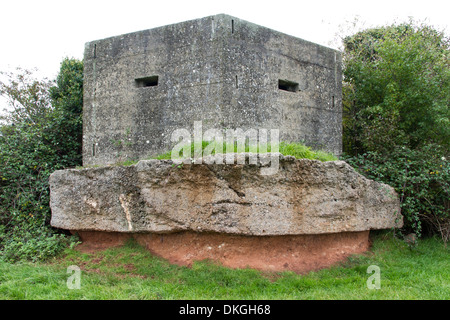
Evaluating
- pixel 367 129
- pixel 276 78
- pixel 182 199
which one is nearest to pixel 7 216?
pixel 182 199

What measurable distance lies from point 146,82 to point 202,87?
3.79ft

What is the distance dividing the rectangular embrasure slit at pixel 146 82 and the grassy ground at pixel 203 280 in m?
A: 2.53

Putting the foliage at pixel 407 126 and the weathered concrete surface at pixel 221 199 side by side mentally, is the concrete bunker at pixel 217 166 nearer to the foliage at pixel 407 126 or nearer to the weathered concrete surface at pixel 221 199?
the weathered concrete surface at pixel 221 199

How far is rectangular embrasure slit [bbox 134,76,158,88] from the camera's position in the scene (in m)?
5.66

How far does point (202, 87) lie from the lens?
5.20 meters

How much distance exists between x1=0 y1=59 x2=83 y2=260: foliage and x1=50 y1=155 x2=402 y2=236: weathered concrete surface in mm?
648

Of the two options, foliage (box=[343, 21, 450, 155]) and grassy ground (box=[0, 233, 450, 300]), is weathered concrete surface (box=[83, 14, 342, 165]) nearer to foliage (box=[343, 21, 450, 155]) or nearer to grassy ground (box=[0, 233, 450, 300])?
foliage (box=[343, 21, 450, 155])

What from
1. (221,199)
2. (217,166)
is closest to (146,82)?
(217,166)

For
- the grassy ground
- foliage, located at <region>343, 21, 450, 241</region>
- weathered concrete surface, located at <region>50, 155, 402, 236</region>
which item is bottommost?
the grassy ground

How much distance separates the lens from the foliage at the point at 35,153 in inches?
213

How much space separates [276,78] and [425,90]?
2.75 m

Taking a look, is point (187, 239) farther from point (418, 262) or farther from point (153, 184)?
point (418, 262)

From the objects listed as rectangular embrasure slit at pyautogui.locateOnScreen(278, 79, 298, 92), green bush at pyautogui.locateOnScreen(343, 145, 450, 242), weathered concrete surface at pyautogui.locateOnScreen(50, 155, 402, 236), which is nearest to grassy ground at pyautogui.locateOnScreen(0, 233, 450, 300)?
weathered concrete surface at pyautogui.locateOnScreen(50, 155, 402, 236)

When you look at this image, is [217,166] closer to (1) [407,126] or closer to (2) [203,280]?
(2) [203,280]
